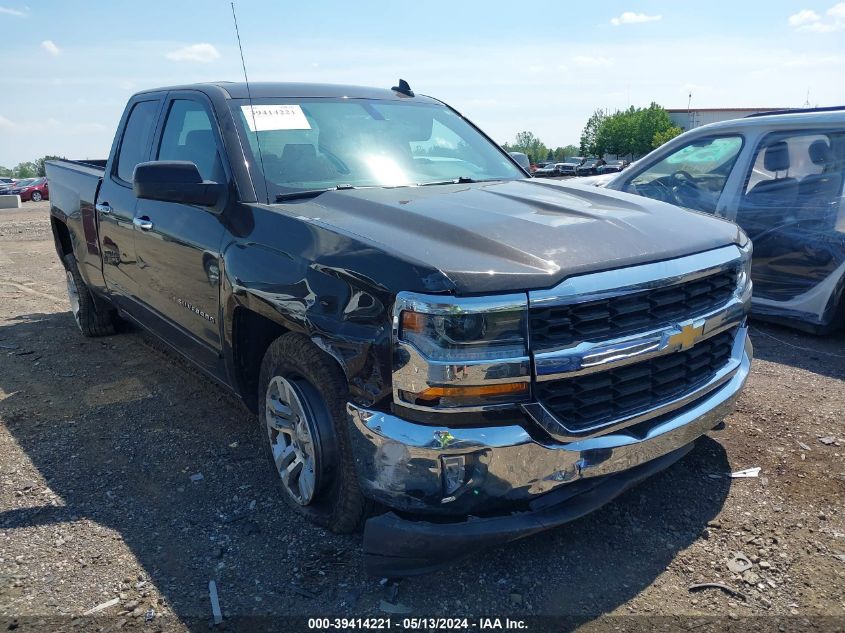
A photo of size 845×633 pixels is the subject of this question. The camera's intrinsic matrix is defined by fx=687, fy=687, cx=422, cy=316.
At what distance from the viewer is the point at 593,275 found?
236 cm

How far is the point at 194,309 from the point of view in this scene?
3.55 m

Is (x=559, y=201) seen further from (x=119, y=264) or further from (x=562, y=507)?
(x=119, y=264)

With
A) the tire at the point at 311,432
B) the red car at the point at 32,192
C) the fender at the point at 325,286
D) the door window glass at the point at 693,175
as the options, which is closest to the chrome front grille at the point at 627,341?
the fender at the point at 325,286

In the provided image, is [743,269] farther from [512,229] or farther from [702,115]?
[702,115]

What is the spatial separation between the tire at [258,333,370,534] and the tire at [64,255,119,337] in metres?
3.31

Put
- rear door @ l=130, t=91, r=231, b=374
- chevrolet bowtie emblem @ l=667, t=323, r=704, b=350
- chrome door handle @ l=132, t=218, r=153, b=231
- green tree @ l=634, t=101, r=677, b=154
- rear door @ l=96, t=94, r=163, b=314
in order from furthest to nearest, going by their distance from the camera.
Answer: green tree @ l=634, t=101, r=677, b=154 < rear door @ l=96, t=94, r=163, b=314 < chrome door handle @ l=132, t=218, r=153, b=231 < rear door @ l=130, t=91, r=231, b=374 < chevrolet bowtie emblem @ l=667, t=323, r=704, b=350

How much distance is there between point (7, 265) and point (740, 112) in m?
72.5

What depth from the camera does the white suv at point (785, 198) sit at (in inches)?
201

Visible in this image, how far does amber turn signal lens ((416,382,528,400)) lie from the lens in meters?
2.21

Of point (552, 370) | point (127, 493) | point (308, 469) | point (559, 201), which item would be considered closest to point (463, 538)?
point (552, 370)

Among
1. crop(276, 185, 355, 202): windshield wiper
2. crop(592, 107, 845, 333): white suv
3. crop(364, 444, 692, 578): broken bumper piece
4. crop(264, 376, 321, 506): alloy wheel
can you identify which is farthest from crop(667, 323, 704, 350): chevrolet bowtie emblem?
crop(592, 107, 845, 333): white suv

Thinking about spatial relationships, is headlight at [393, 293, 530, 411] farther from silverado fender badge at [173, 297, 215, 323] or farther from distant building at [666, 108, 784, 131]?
distant building at [666, 108, 784, 131]

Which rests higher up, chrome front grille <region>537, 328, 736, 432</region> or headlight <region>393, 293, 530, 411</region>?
headlight <region>393, 293, 530, 411</region>

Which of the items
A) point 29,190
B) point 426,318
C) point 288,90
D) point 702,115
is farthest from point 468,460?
point 702,115
